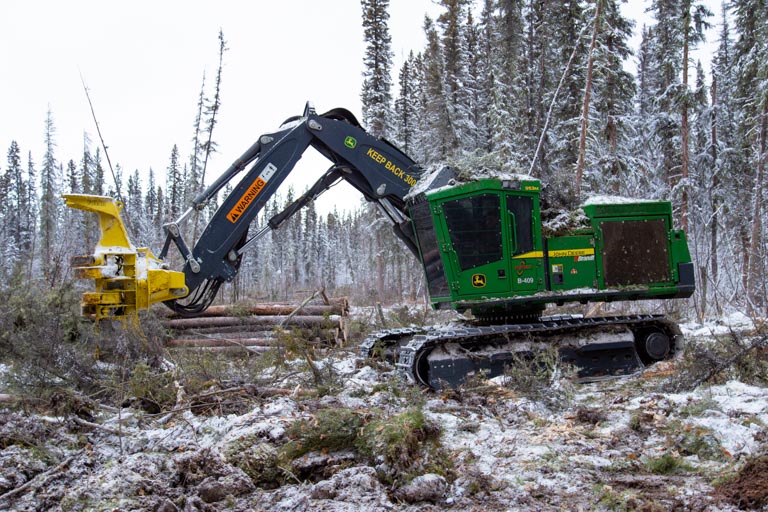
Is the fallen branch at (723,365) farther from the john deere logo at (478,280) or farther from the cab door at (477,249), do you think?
the john deere logo at (478,280)

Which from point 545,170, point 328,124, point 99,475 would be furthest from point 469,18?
point 99,475

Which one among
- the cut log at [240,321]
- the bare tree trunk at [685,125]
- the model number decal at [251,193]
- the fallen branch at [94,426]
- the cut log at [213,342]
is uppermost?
the bare tree trunk at [685,125]

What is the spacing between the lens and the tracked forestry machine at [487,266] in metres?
7.68

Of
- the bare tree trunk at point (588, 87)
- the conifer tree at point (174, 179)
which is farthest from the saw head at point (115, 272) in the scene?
the conifer tree at point (174, 179)

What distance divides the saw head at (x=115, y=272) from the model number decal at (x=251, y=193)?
4.09 ft

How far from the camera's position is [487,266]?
25.3ft

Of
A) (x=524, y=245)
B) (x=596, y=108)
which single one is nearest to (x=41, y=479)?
(x=524, y=245)

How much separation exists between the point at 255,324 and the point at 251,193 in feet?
13.5

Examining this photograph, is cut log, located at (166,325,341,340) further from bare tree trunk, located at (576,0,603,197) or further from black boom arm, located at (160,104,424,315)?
bare tree trunk, located at (576,0,603,197)

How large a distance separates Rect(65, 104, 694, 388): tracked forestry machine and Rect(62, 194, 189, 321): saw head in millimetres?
14

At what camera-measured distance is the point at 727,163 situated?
27.7 m

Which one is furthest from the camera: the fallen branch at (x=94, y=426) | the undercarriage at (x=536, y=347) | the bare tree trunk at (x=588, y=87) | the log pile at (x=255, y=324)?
the bare tree trunk at (x=588, y=87)

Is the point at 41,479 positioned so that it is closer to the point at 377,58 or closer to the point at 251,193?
the point at 251,193

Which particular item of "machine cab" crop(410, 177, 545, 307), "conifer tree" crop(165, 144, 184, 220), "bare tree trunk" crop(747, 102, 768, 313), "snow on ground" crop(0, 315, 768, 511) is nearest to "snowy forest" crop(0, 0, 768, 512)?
"snow on ground" crop(0, 315, 768, 511)
